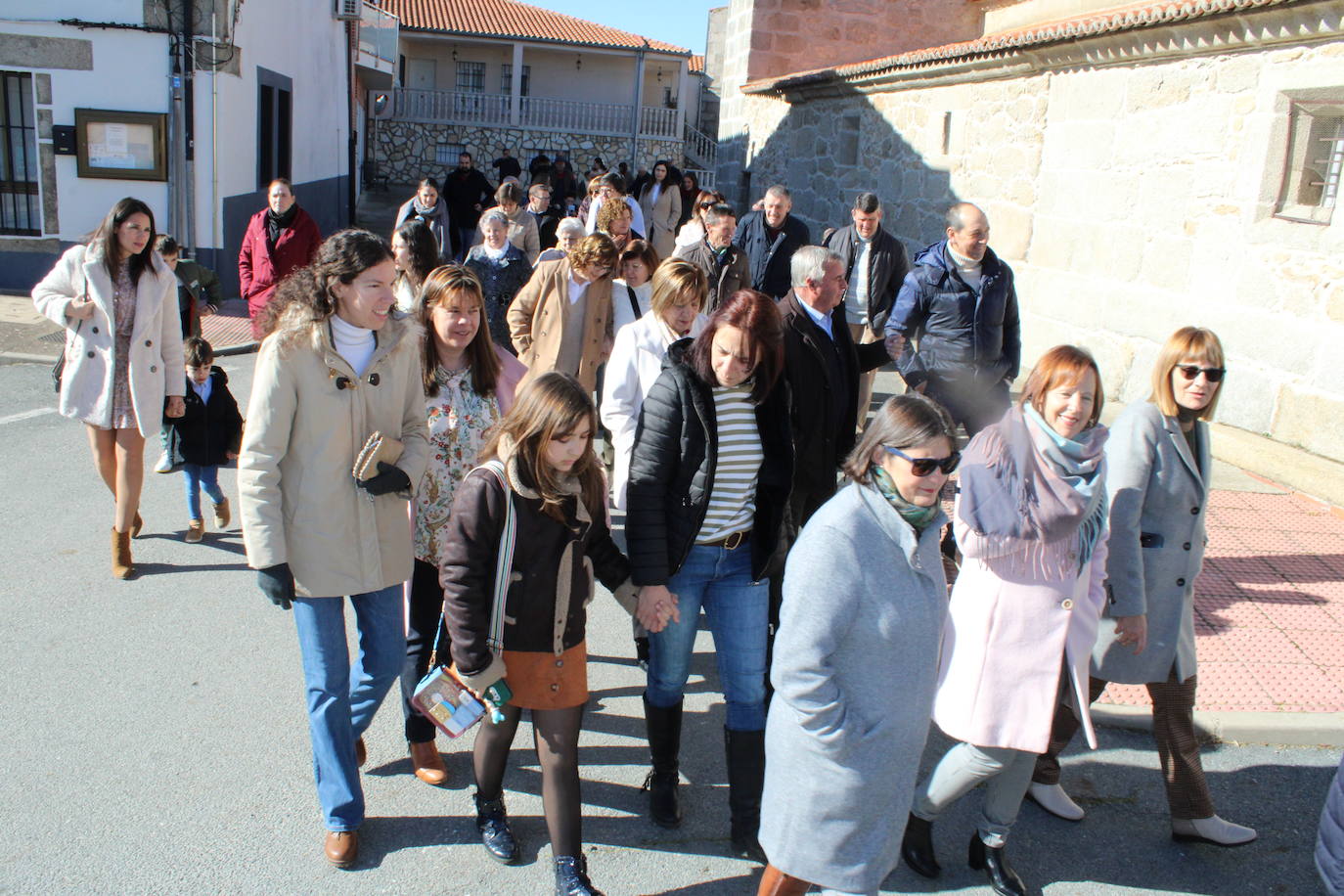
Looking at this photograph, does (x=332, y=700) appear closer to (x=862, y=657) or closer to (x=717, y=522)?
(x=717, y=522)

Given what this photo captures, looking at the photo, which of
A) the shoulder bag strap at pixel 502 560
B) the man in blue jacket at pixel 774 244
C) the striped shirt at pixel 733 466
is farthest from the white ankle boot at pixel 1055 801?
the man in blue jacket at pixel 774 244

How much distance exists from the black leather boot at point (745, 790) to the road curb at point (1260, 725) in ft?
5.69

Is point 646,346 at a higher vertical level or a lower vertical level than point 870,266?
lower

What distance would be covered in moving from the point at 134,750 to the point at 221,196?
430 inches

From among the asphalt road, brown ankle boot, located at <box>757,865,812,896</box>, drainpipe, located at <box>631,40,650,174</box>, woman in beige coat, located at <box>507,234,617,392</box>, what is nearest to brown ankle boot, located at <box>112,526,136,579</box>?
the asphalt road

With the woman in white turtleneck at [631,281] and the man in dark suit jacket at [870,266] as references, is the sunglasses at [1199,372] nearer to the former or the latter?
the woman in white turtleneck at [631,281]

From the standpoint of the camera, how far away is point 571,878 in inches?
115

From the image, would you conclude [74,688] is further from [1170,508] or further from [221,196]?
[221,196]

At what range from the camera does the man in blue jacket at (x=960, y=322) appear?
5.46 meters

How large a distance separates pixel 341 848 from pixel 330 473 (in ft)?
3.68

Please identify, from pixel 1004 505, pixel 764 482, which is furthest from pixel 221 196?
pixel 1004 505

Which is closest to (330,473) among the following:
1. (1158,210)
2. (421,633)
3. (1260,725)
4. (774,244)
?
(421,633)

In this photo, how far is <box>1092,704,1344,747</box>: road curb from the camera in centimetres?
416

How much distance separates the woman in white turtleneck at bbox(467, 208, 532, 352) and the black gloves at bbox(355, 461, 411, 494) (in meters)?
3.36
